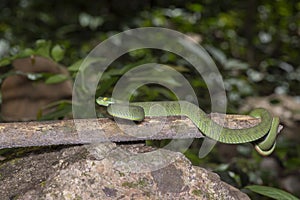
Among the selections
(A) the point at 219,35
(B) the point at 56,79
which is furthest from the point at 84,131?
(A) the point at 219,35

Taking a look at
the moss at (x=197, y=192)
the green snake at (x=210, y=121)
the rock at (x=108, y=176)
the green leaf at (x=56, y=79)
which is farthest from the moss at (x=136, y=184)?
the green leaf at (x=56, y=79)

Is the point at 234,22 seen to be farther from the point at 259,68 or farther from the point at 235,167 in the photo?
the point at 235,167

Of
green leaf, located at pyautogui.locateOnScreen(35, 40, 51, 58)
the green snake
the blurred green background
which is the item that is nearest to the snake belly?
the green snake

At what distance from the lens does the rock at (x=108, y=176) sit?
197 cm

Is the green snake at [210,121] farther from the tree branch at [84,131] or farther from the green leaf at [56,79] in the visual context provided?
the green leaf at [56,79]

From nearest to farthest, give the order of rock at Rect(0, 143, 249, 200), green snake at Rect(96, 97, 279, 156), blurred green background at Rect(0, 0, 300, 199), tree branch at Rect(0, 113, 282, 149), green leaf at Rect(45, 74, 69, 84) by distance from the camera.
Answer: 1. rock at Rect(0, 143, 249, 200)
2. tree branch at Rect(0, 113, 282, 149)
3. green snake at Rect(96, 97, 279, 156)
4. green leaf at Rect(45, 74, 69, 84)
5. blurred green background at Rect(0, 0, 300, 199)

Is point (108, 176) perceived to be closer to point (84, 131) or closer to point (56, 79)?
point (84, 131)

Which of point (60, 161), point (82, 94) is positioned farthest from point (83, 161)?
point (82, 94)

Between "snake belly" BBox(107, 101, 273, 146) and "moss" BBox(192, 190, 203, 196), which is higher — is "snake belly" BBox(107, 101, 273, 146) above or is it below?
above

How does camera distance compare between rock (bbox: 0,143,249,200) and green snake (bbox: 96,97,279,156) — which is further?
green snake (bbox: 96,97,279,156)

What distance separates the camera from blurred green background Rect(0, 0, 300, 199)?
5.79 m

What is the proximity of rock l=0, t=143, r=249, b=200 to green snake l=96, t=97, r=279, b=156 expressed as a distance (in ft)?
0.61

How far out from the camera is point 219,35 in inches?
297

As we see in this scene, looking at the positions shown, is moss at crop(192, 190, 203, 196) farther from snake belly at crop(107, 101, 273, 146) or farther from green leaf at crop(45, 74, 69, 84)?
green leaf at crop(45, 74, 69, 84)
